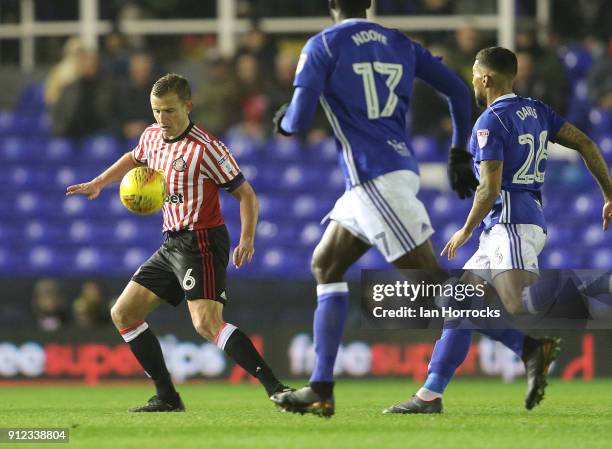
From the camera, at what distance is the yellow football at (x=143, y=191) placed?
709 cm

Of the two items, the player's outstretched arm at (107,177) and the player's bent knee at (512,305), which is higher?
the player's outstretched arm at (107,177)

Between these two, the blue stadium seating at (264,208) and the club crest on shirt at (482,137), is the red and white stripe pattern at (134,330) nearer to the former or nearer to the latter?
the club crest on shirt at (482,137)

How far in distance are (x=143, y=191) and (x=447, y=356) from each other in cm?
178

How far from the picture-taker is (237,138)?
15.3 metres

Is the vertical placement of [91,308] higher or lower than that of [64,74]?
lower

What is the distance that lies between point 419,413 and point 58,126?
9572 millimetres

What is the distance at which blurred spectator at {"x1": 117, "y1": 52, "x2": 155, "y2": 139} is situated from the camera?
15086 millimetres

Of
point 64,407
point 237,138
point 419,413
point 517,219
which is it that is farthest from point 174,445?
point 237,138

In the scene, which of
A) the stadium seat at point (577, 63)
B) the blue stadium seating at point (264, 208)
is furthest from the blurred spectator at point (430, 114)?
the stadium seat at point (577, 63)

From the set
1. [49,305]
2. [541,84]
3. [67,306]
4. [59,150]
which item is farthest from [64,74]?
[541,84]

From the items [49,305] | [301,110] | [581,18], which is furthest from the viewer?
[581,18]

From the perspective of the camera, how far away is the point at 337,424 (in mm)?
6340

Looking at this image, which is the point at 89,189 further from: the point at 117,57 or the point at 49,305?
the point at 117,57

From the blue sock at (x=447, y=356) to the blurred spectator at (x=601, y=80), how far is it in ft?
28.8
